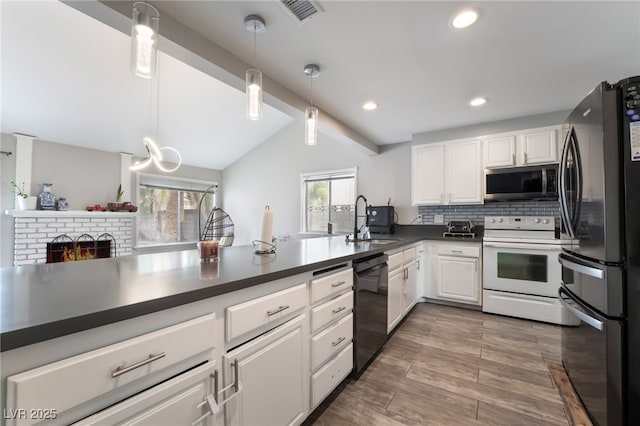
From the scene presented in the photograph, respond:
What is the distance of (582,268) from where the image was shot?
147 centimetres

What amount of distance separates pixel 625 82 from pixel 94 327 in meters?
2.35

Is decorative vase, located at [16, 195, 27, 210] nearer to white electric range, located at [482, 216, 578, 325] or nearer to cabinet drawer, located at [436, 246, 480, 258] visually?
cabinet drawer, located at [436, 246, 480, 258]

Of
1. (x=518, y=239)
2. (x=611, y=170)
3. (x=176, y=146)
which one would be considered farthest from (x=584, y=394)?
(x=176, y=146)

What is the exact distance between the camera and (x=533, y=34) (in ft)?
6.17

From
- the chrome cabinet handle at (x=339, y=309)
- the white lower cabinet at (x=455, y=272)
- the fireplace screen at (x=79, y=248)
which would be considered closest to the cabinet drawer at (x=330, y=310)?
the chrome cabinet handle at (x=339, y=309)

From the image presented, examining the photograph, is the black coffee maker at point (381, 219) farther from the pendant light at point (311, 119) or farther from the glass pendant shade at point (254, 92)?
the glass pendant shade at point (254, 92)

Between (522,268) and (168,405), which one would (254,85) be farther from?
(522,268)

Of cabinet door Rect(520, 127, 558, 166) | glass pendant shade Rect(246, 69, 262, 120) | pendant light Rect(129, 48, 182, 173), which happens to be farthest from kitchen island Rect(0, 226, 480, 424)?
cabinet door Rect(520, 127, 558, 166)

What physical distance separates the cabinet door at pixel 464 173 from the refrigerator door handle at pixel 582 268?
1.85 meters

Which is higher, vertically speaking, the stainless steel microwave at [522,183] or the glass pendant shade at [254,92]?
the glass pendant shade at [254,92]

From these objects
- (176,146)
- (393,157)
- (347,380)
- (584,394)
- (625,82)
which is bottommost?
(347,380)

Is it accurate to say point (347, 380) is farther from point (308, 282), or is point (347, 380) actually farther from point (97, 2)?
point (97, 2)

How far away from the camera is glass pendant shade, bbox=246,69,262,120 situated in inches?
71.6

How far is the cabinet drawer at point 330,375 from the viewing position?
1480 mm
